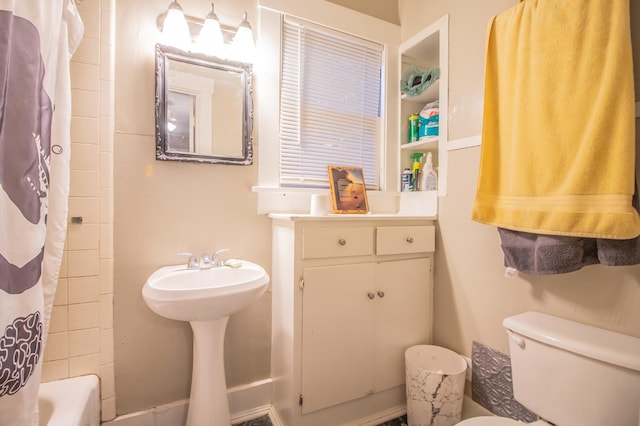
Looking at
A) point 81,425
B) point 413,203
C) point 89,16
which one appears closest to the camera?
point 81,425

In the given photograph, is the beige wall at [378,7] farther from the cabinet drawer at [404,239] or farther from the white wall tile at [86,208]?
the white wall tile at [86,208]

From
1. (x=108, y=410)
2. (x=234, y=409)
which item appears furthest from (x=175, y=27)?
(x=234, y=409)

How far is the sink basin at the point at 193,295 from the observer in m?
1.03

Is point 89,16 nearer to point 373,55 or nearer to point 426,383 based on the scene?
point 373,55

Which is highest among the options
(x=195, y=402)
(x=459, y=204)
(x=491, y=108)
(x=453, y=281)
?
(x=491, y=108)

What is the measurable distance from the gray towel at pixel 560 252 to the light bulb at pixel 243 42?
1381 mm

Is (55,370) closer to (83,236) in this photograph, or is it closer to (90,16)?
(83,236)

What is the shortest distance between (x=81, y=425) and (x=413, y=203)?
1.75 m

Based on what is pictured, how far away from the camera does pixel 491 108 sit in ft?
4.13

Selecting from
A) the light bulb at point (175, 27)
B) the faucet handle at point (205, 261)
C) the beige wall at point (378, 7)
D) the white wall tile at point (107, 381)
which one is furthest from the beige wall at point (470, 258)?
the white wall tile at point (107, 381)

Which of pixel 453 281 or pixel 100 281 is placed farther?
pixel 453 281

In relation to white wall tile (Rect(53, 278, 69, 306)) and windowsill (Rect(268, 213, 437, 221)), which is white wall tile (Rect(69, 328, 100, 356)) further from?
windowsill (Rect(268, 213, 437, 221))

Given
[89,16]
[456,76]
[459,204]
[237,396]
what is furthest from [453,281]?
[89,16]

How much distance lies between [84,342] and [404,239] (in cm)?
148
